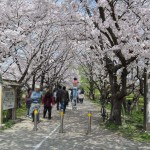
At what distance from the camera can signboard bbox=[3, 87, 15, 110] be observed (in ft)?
50.7

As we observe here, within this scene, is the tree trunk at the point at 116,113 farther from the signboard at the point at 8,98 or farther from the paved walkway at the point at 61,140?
the signboard at the point at 8,98

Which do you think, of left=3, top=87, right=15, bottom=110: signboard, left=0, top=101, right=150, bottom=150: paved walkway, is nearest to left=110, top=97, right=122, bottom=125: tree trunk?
left=0, top=101, right=150, bottom=150: paved walkway

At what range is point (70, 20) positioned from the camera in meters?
15.3

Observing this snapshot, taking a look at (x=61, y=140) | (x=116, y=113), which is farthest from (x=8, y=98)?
(x=116, y=113)

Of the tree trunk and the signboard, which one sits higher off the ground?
the signboard

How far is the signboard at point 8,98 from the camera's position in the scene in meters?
15.5

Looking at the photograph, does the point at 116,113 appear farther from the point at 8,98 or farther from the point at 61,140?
the point at 61,140

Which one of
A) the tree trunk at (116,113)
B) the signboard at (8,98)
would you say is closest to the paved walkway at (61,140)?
the signboard at (8,98)

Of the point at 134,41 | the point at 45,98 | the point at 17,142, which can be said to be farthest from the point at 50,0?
the point at 17,142

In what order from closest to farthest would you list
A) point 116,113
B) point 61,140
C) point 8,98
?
1. point 61,140
2. point 8,98
3. point 116,113

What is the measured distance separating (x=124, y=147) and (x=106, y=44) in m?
8.91

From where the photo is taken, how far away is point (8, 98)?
15953mm

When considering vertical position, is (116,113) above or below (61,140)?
above

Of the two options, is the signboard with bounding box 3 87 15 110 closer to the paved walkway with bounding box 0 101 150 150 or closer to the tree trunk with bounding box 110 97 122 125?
the paved walkway with bounding box 0 101 150 150
